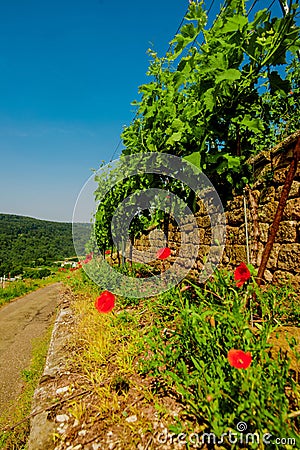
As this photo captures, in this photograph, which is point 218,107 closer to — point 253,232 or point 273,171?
point 273,171

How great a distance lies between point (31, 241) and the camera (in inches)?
1946

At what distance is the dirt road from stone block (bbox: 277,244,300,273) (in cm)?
360

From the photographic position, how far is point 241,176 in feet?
8.63

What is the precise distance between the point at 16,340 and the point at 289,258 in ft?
21.9

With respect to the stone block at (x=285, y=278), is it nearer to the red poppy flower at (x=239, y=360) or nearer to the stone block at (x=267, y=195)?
the stone block at (x=267, y=195)

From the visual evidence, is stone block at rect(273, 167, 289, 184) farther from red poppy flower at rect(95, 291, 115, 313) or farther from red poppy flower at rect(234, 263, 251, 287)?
red poppy flower at rect(95, 291, 115, 313)

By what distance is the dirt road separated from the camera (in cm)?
404

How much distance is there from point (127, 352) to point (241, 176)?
184 centimetres

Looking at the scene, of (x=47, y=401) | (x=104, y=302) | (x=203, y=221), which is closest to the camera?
(x=47, y=401)

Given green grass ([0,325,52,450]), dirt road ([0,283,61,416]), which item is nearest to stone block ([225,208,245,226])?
green grass ([0,325,52,450])

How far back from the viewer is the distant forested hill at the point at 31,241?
39125 millimetres

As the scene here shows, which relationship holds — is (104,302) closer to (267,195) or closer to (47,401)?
(47,401)

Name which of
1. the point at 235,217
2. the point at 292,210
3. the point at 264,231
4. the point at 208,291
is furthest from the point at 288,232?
the point at 208,291

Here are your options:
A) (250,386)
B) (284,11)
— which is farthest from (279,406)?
(284,11)
